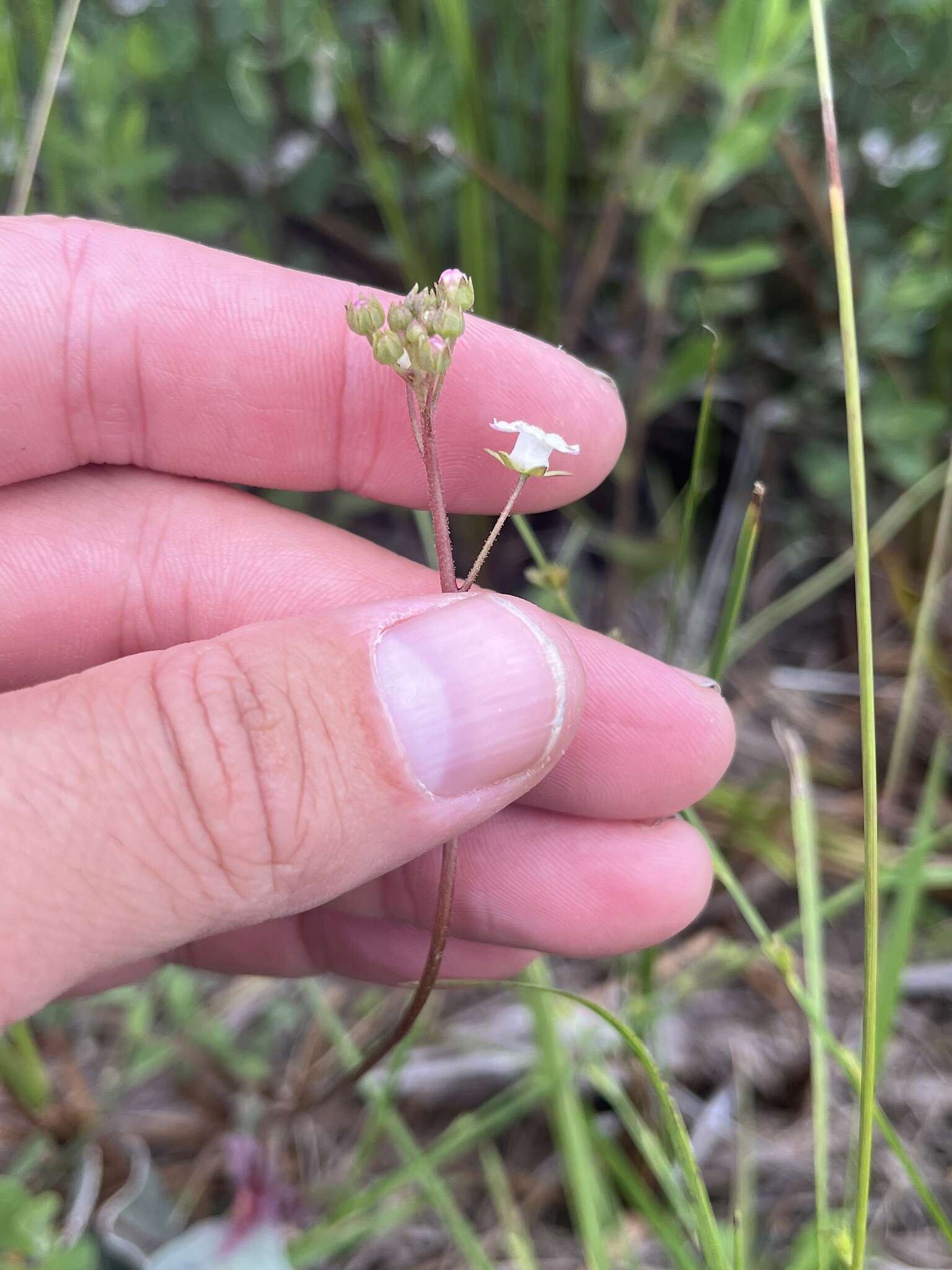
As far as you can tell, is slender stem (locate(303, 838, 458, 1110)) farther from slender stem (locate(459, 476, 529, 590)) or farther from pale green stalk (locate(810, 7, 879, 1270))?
pale green stalk (locate(810, 7, 879, 1270))

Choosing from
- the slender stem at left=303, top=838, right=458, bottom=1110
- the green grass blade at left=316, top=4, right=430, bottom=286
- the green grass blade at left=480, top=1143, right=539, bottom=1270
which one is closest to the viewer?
the slender stem at left=303, top=838, right=458, bottom=1110

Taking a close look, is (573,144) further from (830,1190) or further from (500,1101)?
(830,1190)

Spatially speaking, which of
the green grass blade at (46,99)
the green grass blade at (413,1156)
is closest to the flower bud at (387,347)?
the green grass blade at (46,99)

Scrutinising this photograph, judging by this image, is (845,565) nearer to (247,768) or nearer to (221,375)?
(221,375)

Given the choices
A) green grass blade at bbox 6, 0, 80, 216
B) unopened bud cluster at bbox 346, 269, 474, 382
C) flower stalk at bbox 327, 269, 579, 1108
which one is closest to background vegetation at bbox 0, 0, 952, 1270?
green grass blade at bbox 6, 0, 80, 216

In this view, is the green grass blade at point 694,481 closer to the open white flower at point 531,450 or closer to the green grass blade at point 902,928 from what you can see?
the open white flower at point 531,450

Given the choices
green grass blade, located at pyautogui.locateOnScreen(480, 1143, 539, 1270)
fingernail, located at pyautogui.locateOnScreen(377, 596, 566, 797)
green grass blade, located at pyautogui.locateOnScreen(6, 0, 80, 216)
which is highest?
green grass blade, located at pyautogui.locateOnScreen(6, 0, 80, 216)

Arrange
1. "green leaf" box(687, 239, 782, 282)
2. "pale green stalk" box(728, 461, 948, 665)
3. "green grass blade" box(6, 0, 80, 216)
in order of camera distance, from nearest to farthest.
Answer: "green grass blade" box(6, 0, 80, 216) → "green leaf" box(687, 239, 782, 282) → "pale green stalk" box(728, 461, 948, 665)

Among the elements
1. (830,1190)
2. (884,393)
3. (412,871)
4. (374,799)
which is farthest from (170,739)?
(884,393)
